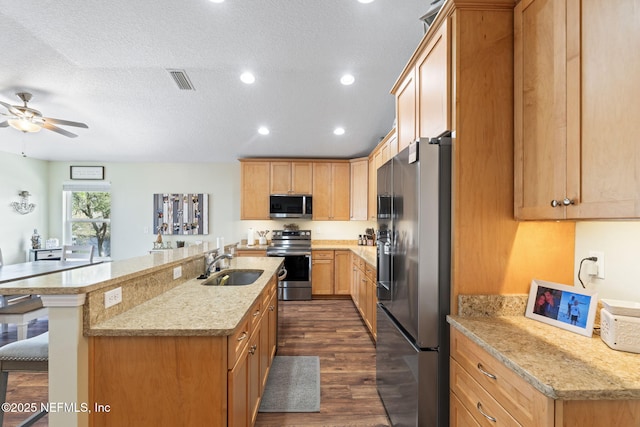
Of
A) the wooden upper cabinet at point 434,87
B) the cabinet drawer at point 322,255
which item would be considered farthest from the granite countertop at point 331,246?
the wooden upper cabinet at point 434,87

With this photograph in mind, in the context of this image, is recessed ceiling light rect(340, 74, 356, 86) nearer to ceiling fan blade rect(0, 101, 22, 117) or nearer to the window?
ceiling fan blade rect(0, 101, 22, 117)

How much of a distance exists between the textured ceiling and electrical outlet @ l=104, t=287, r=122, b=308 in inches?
78.6

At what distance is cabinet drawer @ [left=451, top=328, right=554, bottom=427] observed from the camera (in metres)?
0.90

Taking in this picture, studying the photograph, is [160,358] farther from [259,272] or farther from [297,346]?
[297,346]

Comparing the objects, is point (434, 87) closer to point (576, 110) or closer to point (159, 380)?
point (576, 110)

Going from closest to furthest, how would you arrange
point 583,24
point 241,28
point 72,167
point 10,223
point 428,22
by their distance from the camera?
point 583,24, point 428,22, point 241,28, point 10,223, point 72,167

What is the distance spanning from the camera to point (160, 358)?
1.27 m

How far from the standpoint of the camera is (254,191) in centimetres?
519

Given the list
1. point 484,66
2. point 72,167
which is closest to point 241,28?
point 484,66

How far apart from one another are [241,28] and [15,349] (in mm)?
2589

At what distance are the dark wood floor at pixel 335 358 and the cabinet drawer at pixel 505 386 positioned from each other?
104cm

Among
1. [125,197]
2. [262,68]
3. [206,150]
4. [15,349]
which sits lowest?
[15,349]

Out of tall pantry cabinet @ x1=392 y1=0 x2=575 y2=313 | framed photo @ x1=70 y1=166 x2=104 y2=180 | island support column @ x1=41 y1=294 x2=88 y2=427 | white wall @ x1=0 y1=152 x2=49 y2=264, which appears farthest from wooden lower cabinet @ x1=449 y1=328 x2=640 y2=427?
white wall @ x1=0 y1=152 x2=49 y2=264

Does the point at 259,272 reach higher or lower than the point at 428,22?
lower
